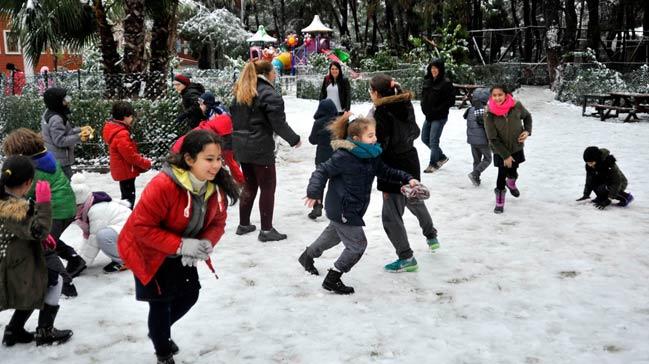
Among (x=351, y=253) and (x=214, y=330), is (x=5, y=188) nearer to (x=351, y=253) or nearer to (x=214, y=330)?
(x=214, y=330)

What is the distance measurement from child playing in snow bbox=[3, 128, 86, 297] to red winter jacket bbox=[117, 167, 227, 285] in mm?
1002

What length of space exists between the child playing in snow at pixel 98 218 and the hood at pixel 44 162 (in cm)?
62

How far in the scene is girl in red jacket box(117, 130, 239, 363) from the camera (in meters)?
3.17

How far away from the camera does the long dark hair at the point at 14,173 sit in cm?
351

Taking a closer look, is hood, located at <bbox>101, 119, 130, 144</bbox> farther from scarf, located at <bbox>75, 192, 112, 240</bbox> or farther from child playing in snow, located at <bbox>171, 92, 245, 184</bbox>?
scarf, located at <bbox>75, 192, 112, 240</bbox>

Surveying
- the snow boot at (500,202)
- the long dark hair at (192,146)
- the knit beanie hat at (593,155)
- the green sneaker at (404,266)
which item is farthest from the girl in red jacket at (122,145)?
the knit beanie hat at (593,155)

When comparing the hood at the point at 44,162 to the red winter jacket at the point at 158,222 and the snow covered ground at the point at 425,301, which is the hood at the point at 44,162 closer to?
the snow covered ground at the point at 425,301

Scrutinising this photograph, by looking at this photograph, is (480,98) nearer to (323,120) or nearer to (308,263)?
(323,120)

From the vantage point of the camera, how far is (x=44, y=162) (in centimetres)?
440

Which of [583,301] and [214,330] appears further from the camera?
[583,301]

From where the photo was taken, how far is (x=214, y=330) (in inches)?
165

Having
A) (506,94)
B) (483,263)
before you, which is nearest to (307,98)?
(506,94)

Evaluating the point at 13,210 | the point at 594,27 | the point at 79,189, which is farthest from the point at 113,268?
the point at 594,27

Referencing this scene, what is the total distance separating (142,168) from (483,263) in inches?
142
